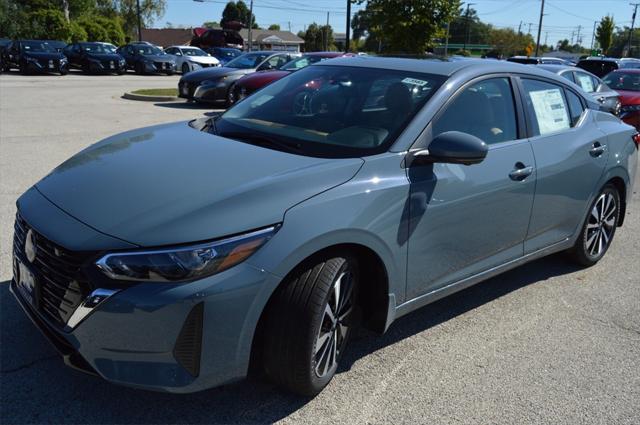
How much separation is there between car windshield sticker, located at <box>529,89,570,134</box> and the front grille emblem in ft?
10.7

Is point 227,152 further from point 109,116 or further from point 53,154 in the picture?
point 109,116

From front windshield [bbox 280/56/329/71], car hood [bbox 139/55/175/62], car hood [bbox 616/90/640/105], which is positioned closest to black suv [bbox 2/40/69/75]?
car hood [bbox 139/55/175/62]

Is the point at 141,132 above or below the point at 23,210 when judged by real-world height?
above

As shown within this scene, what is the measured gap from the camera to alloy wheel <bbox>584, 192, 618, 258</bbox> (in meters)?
4.87

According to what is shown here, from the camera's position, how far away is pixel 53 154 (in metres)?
8.14

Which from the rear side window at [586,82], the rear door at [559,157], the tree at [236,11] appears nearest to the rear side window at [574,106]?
the rear door at [559,157]

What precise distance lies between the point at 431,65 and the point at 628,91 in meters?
10.3

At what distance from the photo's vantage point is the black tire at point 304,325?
104 inches

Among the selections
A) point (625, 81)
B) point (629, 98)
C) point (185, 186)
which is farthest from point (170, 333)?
point (625, 81)

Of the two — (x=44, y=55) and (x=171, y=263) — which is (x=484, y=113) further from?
(x=44, y=55)

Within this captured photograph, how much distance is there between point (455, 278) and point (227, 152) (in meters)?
1.55

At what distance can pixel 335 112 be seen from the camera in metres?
3.64

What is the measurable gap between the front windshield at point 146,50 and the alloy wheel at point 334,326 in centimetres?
2874

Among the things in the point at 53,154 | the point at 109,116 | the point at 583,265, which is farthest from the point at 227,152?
the point at 109,116
